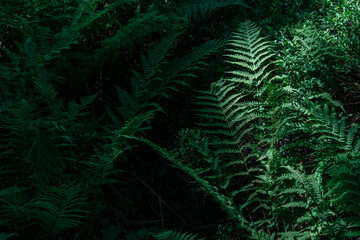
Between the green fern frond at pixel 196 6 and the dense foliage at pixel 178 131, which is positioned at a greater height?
A: the green fern frond at pixel 196 6

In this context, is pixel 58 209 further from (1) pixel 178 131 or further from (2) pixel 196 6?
(2) pixel 196 6

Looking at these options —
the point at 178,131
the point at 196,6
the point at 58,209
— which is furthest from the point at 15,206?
the point at 196,6

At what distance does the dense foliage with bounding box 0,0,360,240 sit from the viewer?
2.10 m

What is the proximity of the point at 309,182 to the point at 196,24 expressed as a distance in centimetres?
205

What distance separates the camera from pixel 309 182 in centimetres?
203

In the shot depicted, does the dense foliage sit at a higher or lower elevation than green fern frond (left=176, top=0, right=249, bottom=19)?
lower

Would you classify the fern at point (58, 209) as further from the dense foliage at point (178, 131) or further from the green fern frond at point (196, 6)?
the green fern frond at point (196, 6)

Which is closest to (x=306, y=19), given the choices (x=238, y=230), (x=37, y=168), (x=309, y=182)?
(x=309, y=182)

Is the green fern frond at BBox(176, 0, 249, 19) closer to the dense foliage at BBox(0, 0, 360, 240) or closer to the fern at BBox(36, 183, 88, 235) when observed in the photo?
the dense foliage at BBox(0, 0, 360, 240)

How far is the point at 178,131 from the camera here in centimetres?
239

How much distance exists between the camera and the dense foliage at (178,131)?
2.10m

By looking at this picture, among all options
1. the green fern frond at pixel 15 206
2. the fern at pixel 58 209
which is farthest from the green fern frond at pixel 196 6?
the green fern frond at pixel 15 206

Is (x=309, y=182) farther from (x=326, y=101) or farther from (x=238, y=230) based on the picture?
(x=326, y=101)

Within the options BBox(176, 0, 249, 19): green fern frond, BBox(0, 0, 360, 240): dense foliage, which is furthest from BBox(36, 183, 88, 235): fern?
BBox(176, 0, 249, 19): green fern frond
